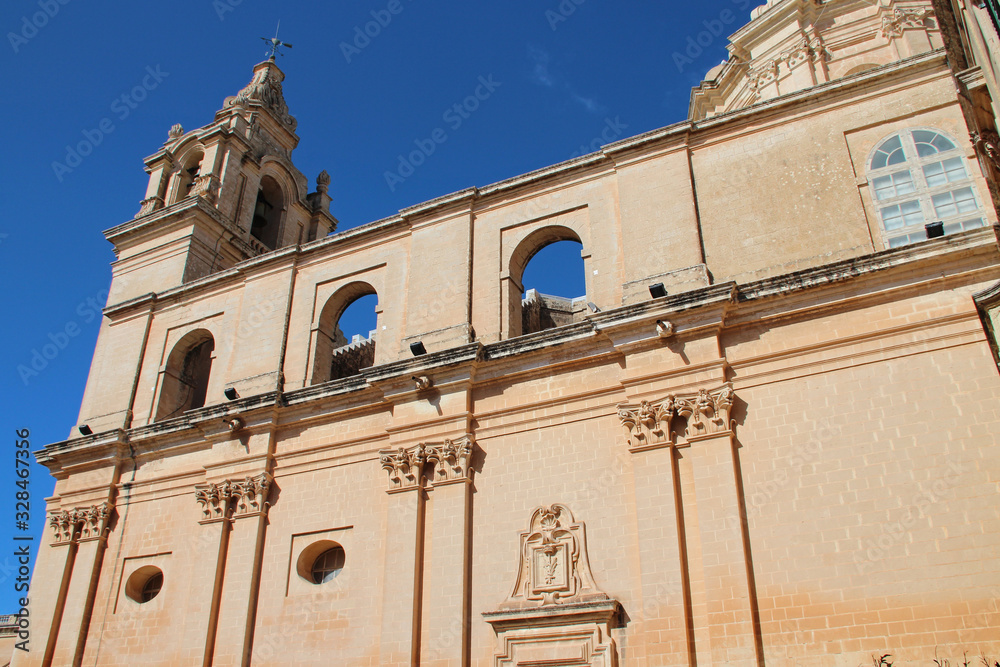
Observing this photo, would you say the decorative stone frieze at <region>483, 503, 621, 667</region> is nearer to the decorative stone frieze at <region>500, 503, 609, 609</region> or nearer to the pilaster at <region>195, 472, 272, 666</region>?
the decorative stone frieze at <region>500, 503, 609, 609</region>

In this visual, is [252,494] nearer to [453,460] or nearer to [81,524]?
[453,460]

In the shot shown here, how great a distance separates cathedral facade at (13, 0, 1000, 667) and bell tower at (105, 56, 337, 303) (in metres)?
2.26

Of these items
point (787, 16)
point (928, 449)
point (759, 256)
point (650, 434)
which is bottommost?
point (928, 449)

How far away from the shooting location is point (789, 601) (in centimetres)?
1029

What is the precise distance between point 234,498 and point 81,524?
13.4ft

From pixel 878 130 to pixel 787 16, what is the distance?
8.03m

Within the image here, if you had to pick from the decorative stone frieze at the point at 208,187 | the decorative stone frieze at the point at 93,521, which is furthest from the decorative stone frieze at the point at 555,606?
the decorative stone frieze at the point at 208,187

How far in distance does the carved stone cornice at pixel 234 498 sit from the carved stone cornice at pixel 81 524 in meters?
2.70

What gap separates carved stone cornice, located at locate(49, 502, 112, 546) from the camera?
54.3ft

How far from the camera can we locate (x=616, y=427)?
1245cm

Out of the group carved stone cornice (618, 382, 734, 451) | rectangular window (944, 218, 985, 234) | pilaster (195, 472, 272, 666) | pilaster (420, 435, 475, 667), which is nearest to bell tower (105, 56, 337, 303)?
pilaster (195, 472, 272, 666)

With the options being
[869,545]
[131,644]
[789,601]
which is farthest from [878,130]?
[131,644]

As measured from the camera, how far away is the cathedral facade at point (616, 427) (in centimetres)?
1034

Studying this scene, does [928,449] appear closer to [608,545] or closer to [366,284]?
[608,545]
